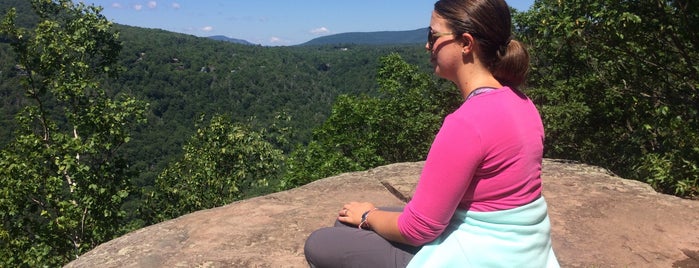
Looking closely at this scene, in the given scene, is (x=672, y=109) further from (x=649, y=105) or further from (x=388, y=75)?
(x=388, y=75)

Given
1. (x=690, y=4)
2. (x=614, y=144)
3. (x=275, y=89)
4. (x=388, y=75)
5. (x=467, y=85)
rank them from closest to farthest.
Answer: (x=467, y=85)
(x=690, y=4)
(x=614, y=144)
(x=388, y=75)
(x=275, y=89)

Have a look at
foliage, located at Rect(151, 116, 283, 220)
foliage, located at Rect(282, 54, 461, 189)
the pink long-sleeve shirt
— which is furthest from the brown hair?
foliage, located at Rect(282, 54, 461, 189)

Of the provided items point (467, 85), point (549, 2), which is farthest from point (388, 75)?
point (467, 85)

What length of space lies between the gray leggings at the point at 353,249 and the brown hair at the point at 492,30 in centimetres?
90

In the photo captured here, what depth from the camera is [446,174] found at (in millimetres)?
1796

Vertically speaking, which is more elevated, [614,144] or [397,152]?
[614,144]

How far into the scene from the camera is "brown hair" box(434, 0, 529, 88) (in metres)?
1.93

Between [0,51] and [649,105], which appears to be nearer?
[649,105]

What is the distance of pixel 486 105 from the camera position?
183 cm

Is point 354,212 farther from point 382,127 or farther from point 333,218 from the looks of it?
point 382,127

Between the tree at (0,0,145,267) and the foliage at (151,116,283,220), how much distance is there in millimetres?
2665

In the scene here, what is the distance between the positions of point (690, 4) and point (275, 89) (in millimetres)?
170851

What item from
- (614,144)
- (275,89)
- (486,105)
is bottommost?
(275,89)

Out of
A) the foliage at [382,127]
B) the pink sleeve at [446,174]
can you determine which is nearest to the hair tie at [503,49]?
the pink sleeve at [446,174]
